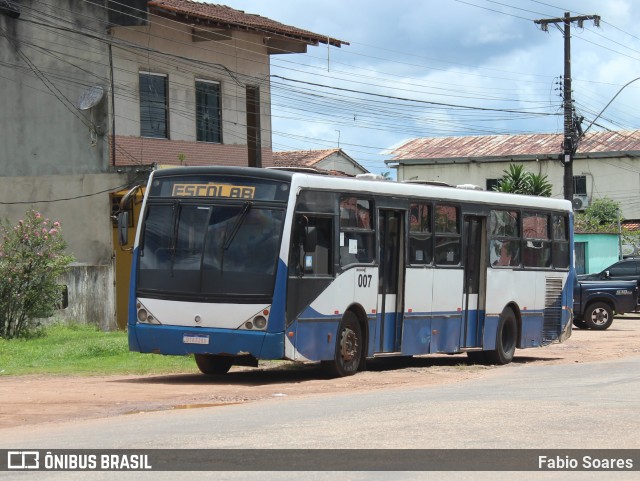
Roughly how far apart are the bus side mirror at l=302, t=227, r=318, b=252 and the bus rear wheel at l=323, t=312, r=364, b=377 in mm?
1337

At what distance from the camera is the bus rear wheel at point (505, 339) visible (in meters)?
23.2

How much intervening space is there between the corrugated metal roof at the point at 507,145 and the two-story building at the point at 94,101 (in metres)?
38.7

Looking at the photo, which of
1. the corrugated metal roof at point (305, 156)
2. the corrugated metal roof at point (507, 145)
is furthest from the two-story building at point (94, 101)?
the corrugated metal roof at point (507, 145)

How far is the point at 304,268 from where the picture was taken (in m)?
18.0

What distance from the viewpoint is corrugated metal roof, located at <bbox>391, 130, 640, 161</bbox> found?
232 ft

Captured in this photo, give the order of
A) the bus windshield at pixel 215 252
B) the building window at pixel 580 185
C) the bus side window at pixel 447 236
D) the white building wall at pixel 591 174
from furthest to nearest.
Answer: the building window at pixel 580 185 < the white building wall at pixel 591 174 < the bus side window at pixel 447 236 < the bus windshield at pixel 215 252

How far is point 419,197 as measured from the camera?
20844 millimetres

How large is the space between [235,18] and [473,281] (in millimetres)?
15196

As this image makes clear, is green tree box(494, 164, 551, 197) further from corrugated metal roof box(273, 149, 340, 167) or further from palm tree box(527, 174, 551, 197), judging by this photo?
corrugated metal roof box(273, 149, 340, 167)

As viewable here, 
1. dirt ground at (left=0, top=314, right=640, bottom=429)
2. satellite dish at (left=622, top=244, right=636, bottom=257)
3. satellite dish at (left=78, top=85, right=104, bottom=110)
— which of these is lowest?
dirt ground at (left=0, top=314, right=640, bottom=429)

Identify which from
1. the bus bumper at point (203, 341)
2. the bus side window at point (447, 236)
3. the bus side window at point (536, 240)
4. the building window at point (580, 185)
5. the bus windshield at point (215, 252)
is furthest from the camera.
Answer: the building window at point (580, 185)

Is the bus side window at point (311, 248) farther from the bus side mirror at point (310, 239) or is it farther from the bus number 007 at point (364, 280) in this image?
the bus number 007 at point (364, 280)

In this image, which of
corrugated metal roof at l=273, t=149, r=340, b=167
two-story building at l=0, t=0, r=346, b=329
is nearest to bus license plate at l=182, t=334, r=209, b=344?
two-story building at l=0, t=0, r=346, b=329
